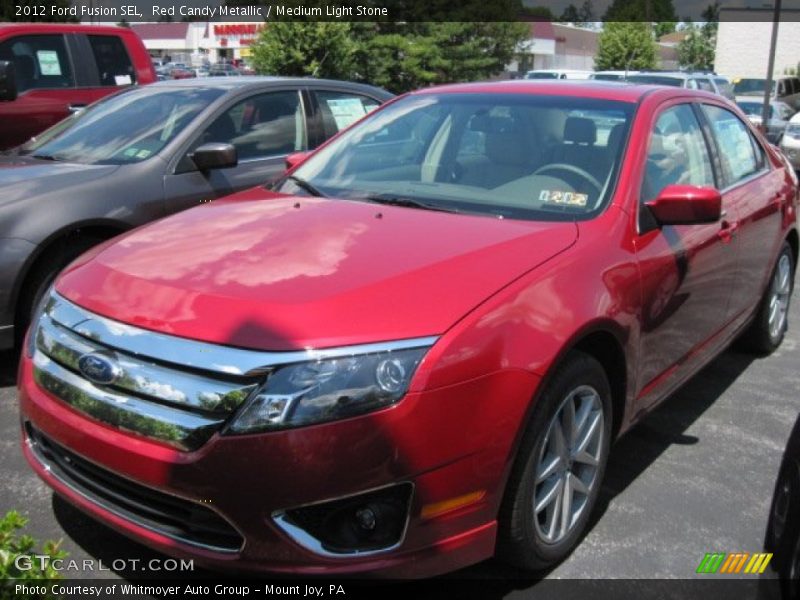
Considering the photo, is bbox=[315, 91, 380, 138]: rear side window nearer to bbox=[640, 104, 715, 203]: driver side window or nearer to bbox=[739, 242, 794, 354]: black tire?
bbox=[640, 104, 715, 203]: driver side window

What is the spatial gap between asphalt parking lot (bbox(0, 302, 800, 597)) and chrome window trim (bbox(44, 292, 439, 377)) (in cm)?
86

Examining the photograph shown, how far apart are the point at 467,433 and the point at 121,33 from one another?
7.57 m

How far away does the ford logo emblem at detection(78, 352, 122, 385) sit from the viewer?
2.31 meters

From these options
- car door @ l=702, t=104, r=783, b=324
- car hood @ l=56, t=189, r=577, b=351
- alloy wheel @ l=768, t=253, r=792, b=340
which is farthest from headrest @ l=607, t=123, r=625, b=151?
alloy wheel @ l=768, t=253, r=792, b=340

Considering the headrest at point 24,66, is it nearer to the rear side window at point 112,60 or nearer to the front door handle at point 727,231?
the rear side window at point 112,60

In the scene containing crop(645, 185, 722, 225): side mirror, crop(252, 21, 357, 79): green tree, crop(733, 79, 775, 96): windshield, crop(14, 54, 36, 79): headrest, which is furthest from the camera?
crop(733, 79, 775, 96): windshield

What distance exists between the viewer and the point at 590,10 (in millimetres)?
118562

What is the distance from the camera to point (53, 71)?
309 inches

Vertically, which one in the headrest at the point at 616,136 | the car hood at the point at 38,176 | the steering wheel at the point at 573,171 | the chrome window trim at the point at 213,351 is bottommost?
the chrome window trim at the point at 213,351

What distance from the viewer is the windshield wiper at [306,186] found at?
352 centimetres

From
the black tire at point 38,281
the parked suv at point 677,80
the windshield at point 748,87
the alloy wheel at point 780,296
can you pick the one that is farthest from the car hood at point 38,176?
the windshield at point 748,87

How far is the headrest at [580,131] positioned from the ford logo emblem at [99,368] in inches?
83.1

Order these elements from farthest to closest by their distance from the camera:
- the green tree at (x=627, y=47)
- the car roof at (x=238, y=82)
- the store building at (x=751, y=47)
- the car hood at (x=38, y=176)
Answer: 1. the store building at (x=751, y=47)
2. the green tree at (x=627, y=47)
3. the car roof at (x=238, y=82)
4. the car hood at (x=38, y=176)

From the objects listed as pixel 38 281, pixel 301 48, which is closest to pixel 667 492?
pixel 38 281
